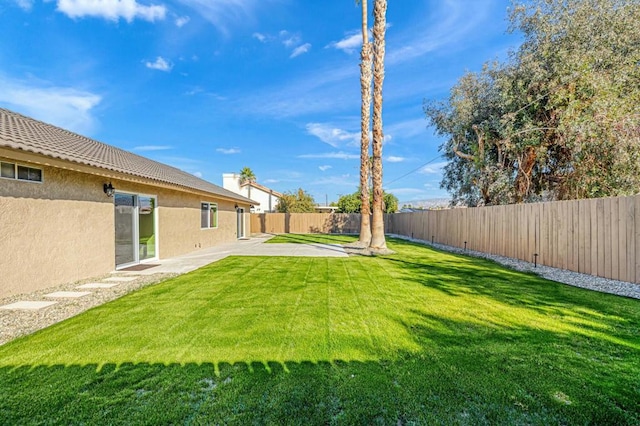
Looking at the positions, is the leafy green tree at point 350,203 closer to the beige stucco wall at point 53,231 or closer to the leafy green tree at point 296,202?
the leafy green tree at point 296,202

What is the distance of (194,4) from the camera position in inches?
512

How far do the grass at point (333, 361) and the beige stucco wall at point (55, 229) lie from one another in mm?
2172

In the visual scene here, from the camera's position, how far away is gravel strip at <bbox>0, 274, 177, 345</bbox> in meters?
4.22

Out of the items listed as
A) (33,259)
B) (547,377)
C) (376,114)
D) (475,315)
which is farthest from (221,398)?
(376,114)

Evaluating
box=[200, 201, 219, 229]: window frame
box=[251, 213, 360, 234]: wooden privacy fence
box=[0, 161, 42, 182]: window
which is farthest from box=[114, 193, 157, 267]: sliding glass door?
box=[251, 213, 360, 234]: wooden privacy fence

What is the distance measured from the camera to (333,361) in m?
3.23

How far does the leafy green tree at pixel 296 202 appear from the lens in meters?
30.8

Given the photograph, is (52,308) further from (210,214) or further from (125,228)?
(210,214)

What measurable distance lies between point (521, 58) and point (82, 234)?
52.7 ft

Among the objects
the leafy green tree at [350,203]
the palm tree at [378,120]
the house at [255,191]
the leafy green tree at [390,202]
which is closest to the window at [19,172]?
the palm tree at [378,120]

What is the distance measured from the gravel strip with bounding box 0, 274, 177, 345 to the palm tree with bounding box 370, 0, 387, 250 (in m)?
8.17

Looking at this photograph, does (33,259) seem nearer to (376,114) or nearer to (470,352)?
(470,352)

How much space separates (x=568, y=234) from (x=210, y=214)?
14.5m

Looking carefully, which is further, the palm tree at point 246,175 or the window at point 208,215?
the palm tree at point 246,175
